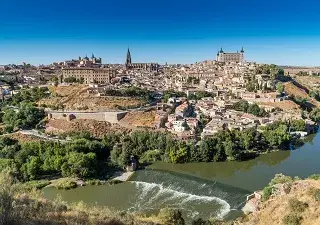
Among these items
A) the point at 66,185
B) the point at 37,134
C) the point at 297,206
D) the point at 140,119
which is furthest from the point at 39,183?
the point at 297,206

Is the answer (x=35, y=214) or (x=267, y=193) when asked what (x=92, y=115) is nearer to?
(x=267, y=193)

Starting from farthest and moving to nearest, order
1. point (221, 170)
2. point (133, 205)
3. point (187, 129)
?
1. point (187, 129)
2. point (221, 170)
3. point (133, 205)

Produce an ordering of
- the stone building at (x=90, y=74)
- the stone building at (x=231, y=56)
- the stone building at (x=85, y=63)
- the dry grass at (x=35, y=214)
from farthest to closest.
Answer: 1. the stone building at (x=231, y=56)
2. the stone building at (x=85, y=63)
3. the stone building at (x=90, y=74)
4. the dry grass at (x=35, y=214)

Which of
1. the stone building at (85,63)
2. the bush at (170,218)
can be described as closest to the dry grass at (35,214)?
the bush at (170,218)

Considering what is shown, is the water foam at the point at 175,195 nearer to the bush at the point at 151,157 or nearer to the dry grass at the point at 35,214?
the bush at the point at 151,157

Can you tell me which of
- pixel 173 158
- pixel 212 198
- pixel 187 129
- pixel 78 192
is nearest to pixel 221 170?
pixel 173 158

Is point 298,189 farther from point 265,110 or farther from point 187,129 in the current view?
point 265,110
